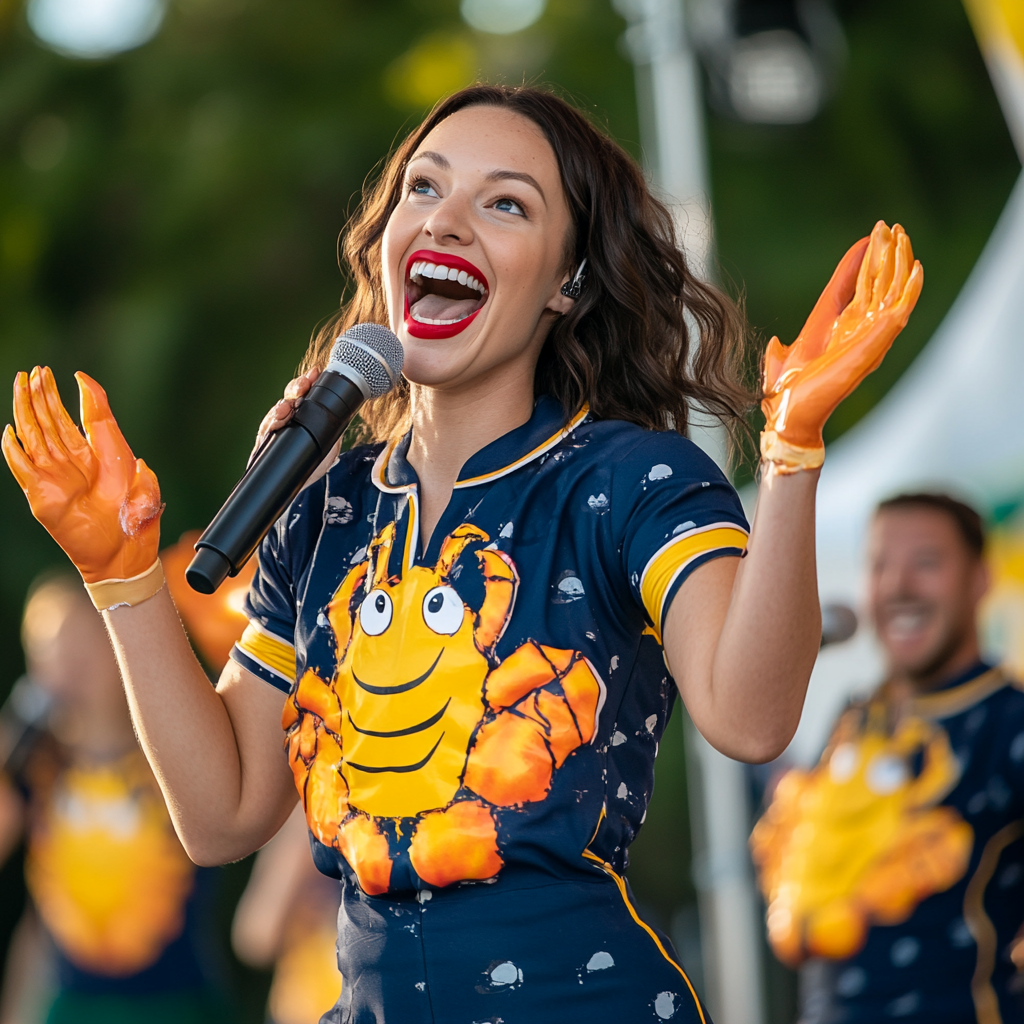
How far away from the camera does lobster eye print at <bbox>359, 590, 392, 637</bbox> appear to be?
56.3 inches

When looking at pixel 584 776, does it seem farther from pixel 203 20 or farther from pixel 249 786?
pixel 203 20

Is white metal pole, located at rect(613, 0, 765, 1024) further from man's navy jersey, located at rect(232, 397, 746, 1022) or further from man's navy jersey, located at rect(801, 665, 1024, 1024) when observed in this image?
man's navy jersey, located at rect(232, 397, 746, 1022)

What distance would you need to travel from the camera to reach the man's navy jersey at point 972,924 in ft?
9.29

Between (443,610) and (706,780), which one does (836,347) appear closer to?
(443,610)

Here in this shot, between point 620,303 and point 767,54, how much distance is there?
298 centimetres

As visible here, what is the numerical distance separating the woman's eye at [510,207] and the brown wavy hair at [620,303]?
0.07m

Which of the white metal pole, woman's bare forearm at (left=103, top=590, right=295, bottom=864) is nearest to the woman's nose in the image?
woman's bare forearm at (left=103, top=590, right=295, bottom=864)

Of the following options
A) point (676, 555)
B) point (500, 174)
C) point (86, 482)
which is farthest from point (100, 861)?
point (676, 555)

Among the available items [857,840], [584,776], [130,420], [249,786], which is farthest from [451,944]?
[130,420]

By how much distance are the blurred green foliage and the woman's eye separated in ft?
17.3

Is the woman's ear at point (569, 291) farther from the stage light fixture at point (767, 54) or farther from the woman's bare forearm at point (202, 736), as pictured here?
the stage light fixture at point (767, 54)

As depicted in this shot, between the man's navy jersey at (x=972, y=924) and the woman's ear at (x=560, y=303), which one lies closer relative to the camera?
the woman's ear at (x=560, y=303)

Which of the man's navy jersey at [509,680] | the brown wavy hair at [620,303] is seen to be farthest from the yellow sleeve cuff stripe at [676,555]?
the brown wavy hair at [620,303]

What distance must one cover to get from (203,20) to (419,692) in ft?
22.8
